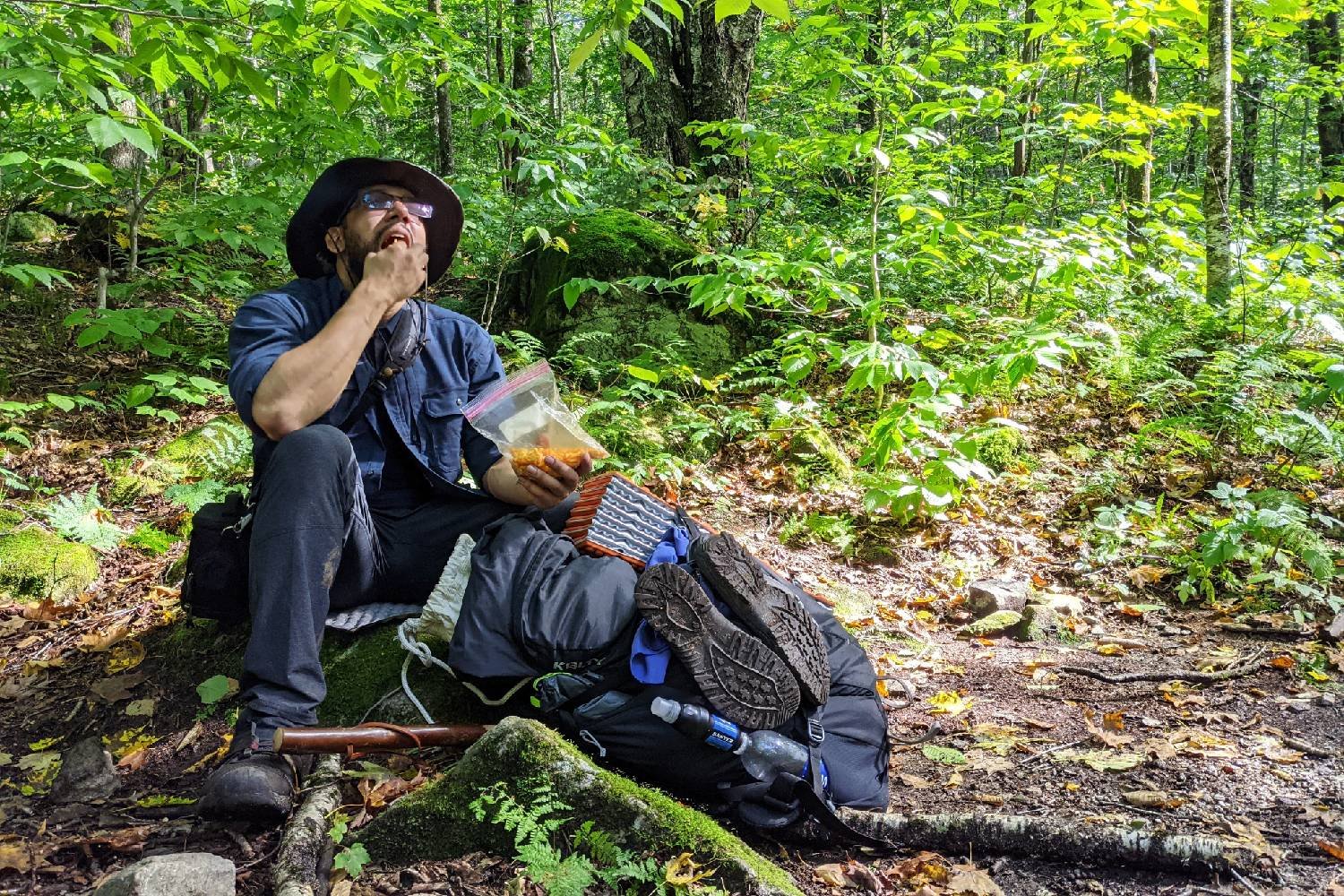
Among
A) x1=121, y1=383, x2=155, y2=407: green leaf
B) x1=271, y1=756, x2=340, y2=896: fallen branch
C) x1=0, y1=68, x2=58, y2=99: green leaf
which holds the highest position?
x1=0, y1=68, x2=58, y2=99: green leaf

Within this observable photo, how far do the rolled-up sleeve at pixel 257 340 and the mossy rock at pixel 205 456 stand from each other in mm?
2418

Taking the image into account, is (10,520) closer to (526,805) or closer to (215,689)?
(215,689)

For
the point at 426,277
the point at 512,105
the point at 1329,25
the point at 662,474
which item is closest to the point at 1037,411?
the point at 662,474

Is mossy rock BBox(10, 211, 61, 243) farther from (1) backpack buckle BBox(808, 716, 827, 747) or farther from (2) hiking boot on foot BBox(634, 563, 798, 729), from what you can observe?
(1) backpack buckle BBox(808, 716, 827, 747)

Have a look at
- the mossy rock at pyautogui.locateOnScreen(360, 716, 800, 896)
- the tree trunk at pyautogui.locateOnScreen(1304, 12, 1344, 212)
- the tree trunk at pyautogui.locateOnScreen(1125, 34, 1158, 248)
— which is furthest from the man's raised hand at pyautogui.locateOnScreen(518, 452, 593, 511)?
the tree trunk at pyautogui.locateOnScreen(1304, 12, 1344, 212)

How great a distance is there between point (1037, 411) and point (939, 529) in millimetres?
2153

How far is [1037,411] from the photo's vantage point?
695cm

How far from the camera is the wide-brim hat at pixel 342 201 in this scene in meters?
3.18

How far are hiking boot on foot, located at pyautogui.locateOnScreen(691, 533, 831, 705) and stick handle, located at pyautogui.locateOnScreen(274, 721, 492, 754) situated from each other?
2.71 feet

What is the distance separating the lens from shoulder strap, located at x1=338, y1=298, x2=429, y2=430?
3.12 metres

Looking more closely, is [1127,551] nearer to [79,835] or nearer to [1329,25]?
[79,835]

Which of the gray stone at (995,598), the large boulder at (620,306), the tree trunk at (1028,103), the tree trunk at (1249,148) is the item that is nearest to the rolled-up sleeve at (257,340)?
the gray stone at (995,598)

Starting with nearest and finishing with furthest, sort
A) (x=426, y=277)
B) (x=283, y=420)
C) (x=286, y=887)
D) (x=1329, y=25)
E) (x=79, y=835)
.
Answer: (x=286, y=887), (x=79, y=835), (x=283, y=420), (x=426, y=277), (x=1329, y=25)

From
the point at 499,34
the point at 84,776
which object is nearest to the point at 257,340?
the point at 84,776
